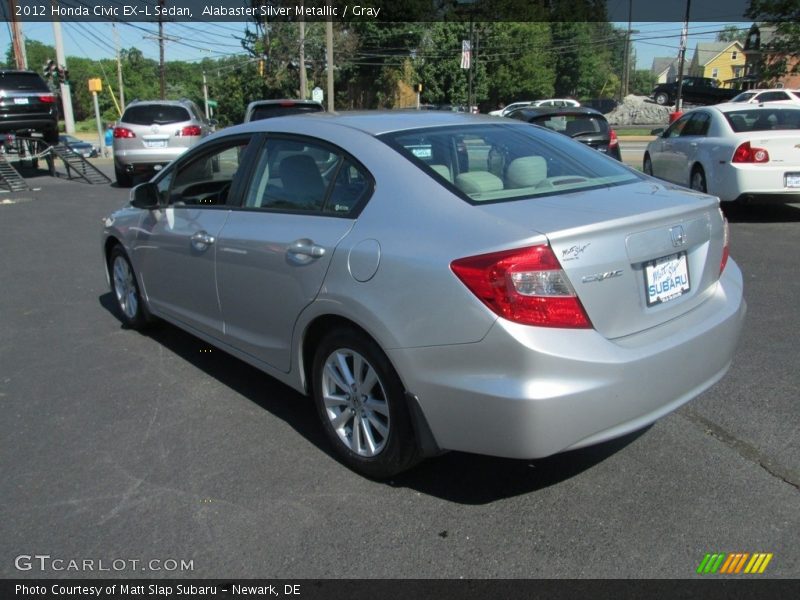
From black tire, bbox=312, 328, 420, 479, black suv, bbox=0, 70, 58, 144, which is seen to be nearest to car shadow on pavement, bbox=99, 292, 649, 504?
black tire, bbox=312, 328, 420, 479

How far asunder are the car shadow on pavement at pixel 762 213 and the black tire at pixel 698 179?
579mm

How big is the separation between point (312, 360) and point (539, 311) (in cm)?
136

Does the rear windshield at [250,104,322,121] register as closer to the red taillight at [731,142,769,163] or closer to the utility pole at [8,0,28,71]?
the red taillight at [731,142,769,163]

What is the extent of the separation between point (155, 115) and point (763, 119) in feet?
39.1

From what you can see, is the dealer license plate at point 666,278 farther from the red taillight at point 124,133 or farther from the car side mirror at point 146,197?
the red taillight at point 124,133

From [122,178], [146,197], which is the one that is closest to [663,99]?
[122,178]

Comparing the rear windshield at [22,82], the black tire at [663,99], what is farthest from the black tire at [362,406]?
the black tire at [663,99]

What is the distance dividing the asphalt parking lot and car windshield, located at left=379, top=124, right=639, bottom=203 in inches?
42.3

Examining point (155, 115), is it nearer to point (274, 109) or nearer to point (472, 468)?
point (274, 109)

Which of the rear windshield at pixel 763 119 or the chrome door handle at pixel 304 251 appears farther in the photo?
the rear windshield at pixel 763 119

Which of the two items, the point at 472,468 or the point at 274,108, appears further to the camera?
the point at 274,108

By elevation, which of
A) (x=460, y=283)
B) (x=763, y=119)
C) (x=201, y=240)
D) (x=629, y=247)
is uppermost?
(x=763, y=119)

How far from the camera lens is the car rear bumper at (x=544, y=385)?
2605 millimetres

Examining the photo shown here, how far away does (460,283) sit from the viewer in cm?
268
